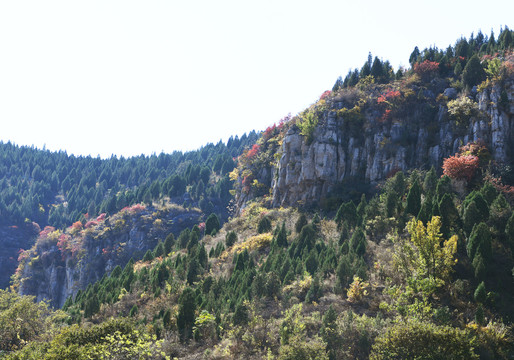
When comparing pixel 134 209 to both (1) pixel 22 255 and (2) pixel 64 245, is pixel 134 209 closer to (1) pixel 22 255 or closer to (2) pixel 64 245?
(2) pixel 64 245

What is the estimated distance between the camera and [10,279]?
102 metres

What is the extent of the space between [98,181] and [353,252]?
119 m

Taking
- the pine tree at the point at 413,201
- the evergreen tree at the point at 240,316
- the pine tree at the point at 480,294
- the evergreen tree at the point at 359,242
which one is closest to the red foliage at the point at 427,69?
the pine tree at the point at 413,201

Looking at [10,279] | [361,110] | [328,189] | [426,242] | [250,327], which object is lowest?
[10,279]

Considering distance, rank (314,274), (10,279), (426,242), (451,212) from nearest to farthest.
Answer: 1. (426,242)
2. (451,212)
3. (314,274)
4. (10,279)

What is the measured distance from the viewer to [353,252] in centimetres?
3469

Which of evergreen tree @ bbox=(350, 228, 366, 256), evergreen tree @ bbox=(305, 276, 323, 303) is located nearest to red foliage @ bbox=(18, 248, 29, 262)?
evergreen tree @ bbox=(350, 228, 366, 256)

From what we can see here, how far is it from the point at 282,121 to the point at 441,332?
51903 mm

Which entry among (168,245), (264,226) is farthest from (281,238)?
(168,245)

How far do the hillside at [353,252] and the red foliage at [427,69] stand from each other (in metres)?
0.14

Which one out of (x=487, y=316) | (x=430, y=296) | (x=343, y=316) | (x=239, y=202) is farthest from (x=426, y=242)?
(x=239, y=202)

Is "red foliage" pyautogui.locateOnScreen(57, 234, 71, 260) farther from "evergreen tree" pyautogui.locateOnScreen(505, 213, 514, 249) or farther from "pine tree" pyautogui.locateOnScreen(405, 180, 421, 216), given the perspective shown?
"evergreen tree" pyautogui.locateOnScreen(505, 213, 514, 249)

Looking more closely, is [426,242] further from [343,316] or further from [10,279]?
[10,279]

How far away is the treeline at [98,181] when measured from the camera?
3834 inches
